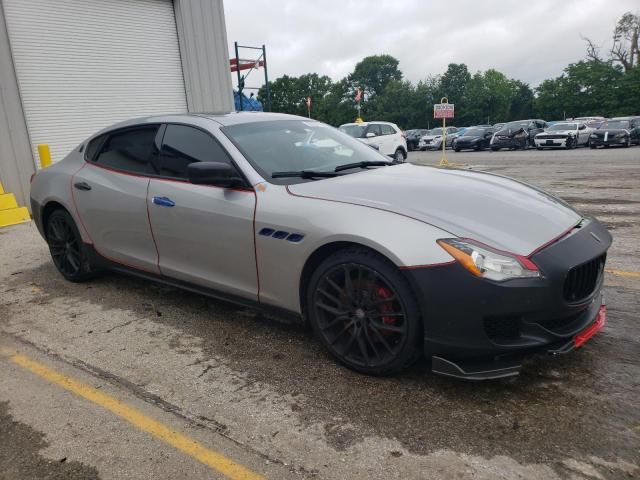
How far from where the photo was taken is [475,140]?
2691cm

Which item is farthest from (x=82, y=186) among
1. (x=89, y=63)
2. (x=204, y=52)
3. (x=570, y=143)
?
(x=570, y=143)

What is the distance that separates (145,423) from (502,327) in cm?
183

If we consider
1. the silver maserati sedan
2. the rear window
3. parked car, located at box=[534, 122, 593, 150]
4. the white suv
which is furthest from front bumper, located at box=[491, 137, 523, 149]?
the rear window

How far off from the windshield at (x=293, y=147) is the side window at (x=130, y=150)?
31.2 inches

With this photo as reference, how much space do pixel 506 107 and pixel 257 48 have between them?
5493 cm

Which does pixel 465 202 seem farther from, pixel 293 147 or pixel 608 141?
pixel 608 141

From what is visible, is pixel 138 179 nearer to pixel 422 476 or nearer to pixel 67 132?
pixel 422 476

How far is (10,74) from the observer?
927 cm

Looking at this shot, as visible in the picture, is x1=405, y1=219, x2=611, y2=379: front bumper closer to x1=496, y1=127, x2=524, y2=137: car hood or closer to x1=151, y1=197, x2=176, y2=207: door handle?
x1=151, y1=197, x2=176, y2=207: door handle

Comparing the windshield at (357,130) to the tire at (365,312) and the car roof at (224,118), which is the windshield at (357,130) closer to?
the car roof at (224,118)

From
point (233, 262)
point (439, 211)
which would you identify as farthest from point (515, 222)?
point (233, 262)

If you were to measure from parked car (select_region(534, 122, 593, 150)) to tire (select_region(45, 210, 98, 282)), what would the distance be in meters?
24.3

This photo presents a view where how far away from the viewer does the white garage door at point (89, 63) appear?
381 inches

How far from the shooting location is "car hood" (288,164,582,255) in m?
2.57
